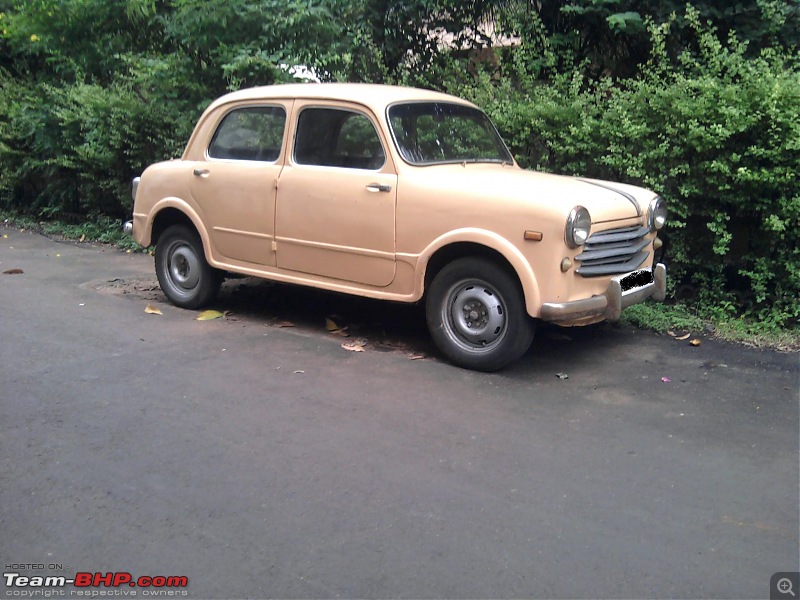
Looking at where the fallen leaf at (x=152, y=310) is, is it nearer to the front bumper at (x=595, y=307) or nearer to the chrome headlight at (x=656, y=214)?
the front bumper at (x=595, y=307)

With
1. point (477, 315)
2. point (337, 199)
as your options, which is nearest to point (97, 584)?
point (477, 315)

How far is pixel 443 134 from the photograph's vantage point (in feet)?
22.9

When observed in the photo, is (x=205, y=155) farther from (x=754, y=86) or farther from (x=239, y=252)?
(x=754, y=86)

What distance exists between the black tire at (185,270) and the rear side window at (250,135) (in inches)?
33.9

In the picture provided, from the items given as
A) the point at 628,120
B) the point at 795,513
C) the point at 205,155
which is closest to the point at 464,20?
the point at 628,120

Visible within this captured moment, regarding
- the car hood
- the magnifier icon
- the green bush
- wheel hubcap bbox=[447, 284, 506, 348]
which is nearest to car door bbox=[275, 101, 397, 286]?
the car hood

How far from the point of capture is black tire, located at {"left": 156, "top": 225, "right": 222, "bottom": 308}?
7.91 meters

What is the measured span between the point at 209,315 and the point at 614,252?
12.1 ft

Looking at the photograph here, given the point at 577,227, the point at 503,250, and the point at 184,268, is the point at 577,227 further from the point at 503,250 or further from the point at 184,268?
the point at 184,268

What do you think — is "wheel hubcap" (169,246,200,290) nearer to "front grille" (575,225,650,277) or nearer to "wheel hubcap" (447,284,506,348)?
"wheel hubcap" (447,284,506,348)

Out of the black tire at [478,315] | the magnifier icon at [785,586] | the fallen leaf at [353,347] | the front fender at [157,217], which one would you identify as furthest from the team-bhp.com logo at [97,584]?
the front fender at [157,217]

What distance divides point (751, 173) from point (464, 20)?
182 inches

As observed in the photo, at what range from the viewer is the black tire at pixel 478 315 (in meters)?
5.97

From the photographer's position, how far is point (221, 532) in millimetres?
3824
